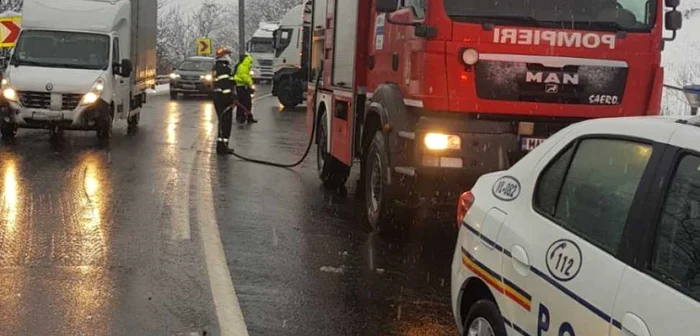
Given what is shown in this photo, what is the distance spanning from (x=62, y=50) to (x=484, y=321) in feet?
44.3

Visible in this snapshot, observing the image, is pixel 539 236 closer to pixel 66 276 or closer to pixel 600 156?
pixel 600 156

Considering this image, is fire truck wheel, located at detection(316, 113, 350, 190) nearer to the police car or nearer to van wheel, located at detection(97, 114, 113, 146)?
van wheel, located at detection(97, 114, 113, 146)

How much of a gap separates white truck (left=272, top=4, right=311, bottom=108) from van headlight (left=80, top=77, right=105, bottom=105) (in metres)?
13.7

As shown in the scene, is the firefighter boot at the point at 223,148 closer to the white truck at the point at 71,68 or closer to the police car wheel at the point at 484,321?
the white truck at the point at 71,68

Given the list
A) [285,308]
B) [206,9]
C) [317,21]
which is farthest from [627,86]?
[206,9]

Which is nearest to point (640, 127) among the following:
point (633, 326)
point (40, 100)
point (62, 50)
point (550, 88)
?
point (633, 326)

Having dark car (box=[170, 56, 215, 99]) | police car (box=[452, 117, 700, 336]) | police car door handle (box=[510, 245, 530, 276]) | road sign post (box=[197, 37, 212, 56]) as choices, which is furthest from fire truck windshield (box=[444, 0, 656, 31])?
road sign post (box=[197, 37, 212, 56])

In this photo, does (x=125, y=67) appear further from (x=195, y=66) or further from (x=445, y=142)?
(x=195, y=66)

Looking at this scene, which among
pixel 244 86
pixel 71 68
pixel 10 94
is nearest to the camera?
pixel 10 94

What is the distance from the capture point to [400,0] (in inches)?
323

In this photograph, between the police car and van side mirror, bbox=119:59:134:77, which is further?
van side mirror, bbox=119:59:134:77

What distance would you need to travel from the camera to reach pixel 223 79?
1441cm

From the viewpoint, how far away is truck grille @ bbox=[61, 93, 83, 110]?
15.0 meters

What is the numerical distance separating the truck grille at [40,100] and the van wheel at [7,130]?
0.58m
